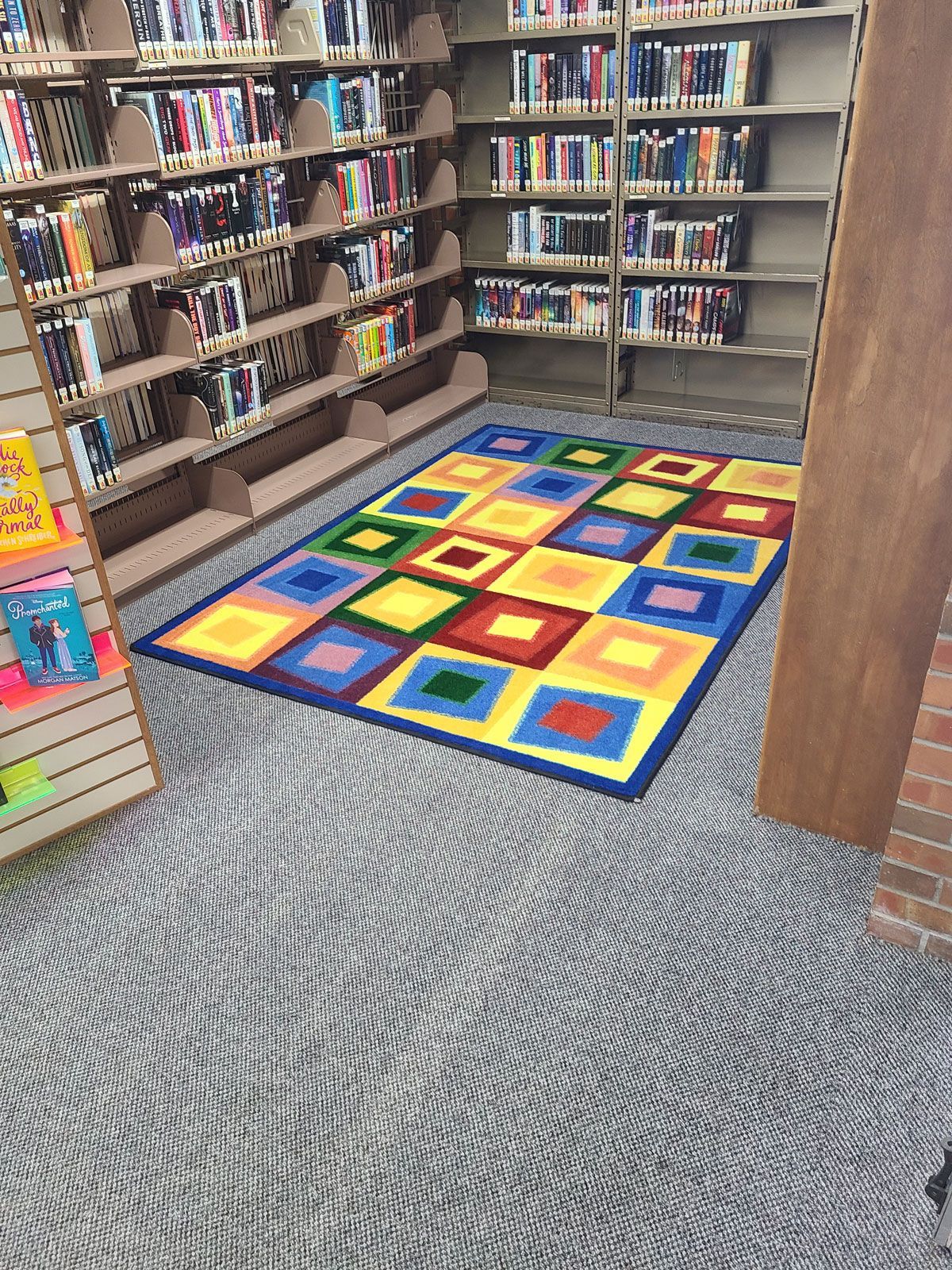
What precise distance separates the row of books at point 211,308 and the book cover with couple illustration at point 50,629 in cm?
170

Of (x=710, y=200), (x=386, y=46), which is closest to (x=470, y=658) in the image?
(x=710, y=200)

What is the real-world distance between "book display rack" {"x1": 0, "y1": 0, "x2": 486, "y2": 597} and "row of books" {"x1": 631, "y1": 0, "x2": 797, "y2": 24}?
3.09 feet

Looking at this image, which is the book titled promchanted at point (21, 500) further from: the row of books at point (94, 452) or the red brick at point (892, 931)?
the red brick at point (892, 931)

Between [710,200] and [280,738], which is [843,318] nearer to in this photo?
[280,738]

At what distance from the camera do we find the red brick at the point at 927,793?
177 centimetres

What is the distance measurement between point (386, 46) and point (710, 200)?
168 cm

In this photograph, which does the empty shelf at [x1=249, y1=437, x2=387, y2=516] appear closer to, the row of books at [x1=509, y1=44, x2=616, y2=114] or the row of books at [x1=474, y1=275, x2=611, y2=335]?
the row of books at [x1=474, y1=275, x2=611, y2=335]

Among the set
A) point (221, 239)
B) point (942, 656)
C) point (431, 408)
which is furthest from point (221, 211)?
point (942, 656)

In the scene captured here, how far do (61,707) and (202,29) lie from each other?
2.62 meters

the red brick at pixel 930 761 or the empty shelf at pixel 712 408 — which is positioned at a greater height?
the red brick at pixel 930 761

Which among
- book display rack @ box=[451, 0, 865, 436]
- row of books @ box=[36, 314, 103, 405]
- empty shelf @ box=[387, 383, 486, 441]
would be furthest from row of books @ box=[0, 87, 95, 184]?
book display rack @ box=[451, 0, 865, 436]

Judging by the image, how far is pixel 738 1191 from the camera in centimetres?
152

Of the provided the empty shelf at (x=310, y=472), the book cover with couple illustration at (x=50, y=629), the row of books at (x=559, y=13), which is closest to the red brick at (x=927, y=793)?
the book cover with couple illustration at (x=50, y=629)

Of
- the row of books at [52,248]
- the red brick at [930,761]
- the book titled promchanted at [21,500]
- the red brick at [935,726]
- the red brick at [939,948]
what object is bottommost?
the red brick at [939,948]
